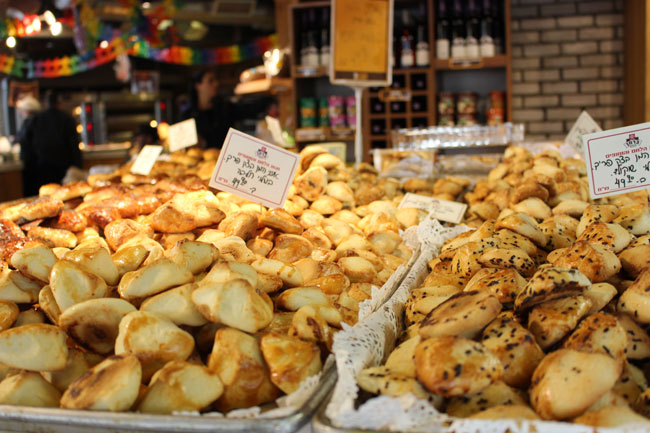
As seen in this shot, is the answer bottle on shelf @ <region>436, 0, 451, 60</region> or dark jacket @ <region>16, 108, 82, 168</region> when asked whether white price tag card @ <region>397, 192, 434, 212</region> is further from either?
dark jacket @ <region>16, 108, 82, 168</region>

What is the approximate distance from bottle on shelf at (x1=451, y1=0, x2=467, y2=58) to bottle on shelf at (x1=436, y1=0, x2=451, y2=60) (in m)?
0.04

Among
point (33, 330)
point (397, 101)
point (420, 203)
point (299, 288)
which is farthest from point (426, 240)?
point (397, 101)

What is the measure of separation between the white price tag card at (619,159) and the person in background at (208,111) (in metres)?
3.89

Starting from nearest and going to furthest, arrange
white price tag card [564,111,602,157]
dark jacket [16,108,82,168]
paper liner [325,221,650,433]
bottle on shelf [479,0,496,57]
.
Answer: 1. paper liner [325,221,650,433]
2. white price tag card [564,111,602,157]
3. bottle on shelf [479,0,496,57]
4. dark jacket [16,108,82,168]

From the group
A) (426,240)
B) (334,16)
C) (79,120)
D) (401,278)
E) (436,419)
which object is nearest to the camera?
(436,419)

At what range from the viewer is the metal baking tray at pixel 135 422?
0.90 m

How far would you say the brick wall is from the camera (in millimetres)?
5191

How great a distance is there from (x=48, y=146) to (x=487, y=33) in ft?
15.8

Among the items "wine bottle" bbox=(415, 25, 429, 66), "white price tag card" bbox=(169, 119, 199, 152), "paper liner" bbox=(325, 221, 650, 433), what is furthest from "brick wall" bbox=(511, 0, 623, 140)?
"paper liner" bbox=(325, 221, 650, 433)

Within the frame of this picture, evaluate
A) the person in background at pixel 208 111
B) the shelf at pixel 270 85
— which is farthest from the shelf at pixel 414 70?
the person in background at pixel 208 111

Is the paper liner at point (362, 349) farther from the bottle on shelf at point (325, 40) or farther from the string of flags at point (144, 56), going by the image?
the string of flags at point (144, 56)

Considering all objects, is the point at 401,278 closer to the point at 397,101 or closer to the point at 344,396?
the point at 344,396

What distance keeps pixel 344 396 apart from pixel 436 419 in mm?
150

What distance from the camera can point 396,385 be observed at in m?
0.94
